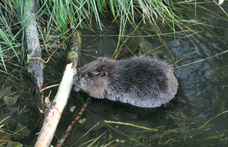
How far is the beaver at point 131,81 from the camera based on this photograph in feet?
10.9

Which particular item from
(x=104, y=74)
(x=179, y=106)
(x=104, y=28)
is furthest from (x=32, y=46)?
(x=179, y=106)

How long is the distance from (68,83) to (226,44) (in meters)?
2.76

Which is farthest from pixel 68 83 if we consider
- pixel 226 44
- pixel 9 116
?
pixel 226 44

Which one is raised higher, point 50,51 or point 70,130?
point 50,51

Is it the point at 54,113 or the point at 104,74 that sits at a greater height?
the point at 104,74

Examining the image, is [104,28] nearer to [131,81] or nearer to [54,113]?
[131,81]

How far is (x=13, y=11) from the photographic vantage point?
3.80 metres

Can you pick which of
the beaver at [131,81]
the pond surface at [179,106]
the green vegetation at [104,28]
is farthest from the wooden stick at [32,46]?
the pond surface at [179,106]

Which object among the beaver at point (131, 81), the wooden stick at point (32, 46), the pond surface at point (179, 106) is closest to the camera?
the pond surface at point (179, 106)

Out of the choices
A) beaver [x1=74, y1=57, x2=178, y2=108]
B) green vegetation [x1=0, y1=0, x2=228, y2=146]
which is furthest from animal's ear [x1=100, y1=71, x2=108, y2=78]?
green vegetation [x1=0, y1=0, x2=228, y2=146]

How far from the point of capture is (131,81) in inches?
135

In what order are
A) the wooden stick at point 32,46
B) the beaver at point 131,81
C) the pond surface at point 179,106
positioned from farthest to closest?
1. the wooden stick at point 32,46
2. the beaver at point 131,81
3. the pond surface at point 179,106

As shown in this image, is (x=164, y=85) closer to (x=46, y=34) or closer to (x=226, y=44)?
(x=226, y=44)

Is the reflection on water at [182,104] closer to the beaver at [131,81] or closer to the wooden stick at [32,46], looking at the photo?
the beaver at [131,81]
